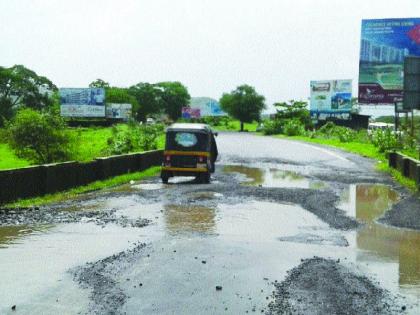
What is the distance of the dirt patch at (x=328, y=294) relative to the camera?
616cm

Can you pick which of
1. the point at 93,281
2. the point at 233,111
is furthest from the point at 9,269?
the point at 233,111

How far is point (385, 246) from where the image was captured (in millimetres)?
9680

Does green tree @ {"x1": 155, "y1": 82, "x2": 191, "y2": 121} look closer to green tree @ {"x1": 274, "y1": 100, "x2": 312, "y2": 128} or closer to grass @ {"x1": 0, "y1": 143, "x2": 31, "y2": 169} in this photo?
green tree @ {"x1": 274, "y1": 100, "x2": 312, "y2": 128}

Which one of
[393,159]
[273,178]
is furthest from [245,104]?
[273,178]

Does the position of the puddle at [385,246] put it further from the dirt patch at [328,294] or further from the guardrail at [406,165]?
the guardrail at [406,165]

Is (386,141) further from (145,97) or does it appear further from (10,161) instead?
(145,97)

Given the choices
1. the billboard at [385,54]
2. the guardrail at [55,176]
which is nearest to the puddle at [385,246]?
the guardrail at [55,176]

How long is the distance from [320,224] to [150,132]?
27182mm

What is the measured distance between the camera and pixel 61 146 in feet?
80.9

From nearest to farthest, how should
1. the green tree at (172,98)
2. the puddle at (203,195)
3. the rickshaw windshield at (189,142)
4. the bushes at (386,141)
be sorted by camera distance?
the puddle at (203,195)
the rickshaw windshield at (189,142)
the bushes at (386,141)
the green tree at (172,98)

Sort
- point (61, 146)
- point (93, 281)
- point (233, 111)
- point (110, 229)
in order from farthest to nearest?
1. point (233, 111)
2. point (61, 146)
3. point (110, 229)
4. point (93, 281)

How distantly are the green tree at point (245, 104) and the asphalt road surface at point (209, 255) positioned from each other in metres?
104

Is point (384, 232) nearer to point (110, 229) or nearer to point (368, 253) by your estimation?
point (368, 253)

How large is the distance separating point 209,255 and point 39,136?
656 inches
